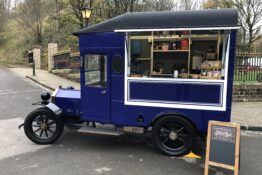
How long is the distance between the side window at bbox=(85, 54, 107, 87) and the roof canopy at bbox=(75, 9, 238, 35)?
678 millimetres

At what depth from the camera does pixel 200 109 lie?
5.57 meters

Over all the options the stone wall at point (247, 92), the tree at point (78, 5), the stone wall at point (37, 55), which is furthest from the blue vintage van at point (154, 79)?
the stone wall at point (37, 55)

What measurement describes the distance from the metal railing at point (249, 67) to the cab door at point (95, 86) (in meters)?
7.25

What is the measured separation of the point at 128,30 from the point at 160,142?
7.08 ft

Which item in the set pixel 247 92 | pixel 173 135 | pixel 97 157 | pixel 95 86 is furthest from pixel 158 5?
pixel 97 157

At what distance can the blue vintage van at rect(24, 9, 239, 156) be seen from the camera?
545 centimetres

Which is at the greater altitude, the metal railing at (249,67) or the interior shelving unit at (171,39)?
the interior shelving unit at (171,39)

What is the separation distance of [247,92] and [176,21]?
718 centimetres

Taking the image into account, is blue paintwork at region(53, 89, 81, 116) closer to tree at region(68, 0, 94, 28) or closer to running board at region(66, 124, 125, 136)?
running board at region(66, 124, 125, 136)

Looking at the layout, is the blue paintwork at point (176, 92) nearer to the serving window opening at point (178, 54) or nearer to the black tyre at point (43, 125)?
the serving window opening at point (178, 54)

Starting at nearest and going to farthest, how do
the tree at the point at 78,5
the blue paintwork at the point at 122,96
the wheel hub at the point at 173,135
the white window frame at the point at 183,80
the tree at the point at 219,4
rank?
the white window frame at the point at 183,80 < the blue paintwork at the point at 122,96 < the wheel hub at the point at 173,135 < the tree at the point at 78,5 < the tree at the point at 219,4

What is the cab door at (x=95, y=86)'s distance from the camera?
6.15 m

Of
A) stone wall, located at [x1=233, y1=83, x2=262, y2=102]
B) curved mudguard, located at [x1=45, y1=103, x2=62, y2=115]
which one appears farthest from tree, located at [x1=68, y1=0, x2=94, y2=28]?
curved mudguard, located at [x1=45, y1=103, x2=62, y2=115]

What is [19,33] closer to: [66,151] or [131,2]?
[131,2]
